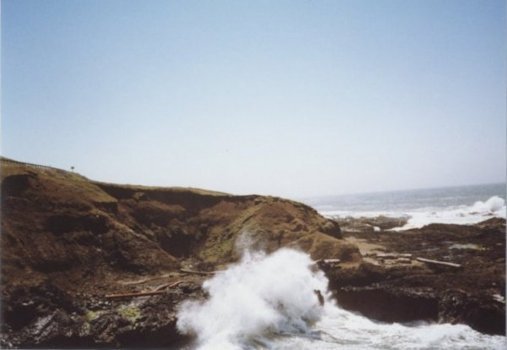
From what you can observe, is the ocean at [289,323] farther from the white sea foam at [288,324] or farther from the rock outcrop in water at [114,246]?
the rock outcrop in water at [114,246]

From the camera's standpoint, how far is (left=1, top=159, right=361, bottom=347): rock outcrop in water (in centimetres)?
941

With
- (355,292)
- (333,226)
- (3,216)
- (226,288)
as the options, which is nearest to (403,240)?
(333,226)

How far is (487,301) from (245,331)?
7039 millimetres

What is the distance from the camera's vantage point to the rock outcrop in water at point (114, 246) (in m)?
9.41

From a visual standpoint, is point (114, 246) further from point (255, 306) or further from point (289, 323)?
point (289, 323)

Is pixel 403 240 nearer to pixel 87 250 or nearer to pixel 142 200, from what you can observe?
pixel 142 200

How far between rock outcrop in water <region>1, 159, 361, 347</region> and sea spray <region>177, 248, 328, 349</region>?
667 millimetres

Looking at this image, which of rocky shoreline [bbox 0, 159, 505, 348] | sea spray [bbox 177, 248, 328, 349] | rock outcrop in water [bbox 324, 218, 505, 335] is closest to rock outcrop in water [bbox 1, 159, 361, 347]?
rocky shoreline [bbox 0, 159, 505, 348]

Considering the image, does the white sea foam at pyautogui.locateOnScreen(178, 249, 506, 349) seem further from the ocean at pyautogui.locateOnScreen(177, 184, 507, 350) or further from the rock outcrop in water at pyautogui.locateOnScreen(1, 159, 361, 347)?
the rock outcrop in water at pyautogui.locateOnScreen(1, 159, 361, 347)

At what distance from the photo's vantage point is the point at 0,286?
1002 cm

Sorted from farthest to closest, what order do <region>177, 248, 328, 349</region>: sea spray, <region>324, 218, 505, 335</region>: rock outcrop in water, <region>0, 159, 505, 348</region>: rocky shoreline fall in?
<region>324, 218, 505, 335</region>: rock outcrop in water, <region>177, 248, 328, 349</region>: sea spray, <region>0, 159, 505, 348</region>: rocky shoreline

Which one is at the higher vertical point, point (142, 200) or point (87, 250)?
point (142, 200)

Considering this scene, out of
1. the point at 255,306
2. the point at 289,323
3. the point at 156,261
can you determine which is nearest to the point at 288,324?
the point at 289,323

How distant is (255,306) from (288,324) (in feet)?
3.61
